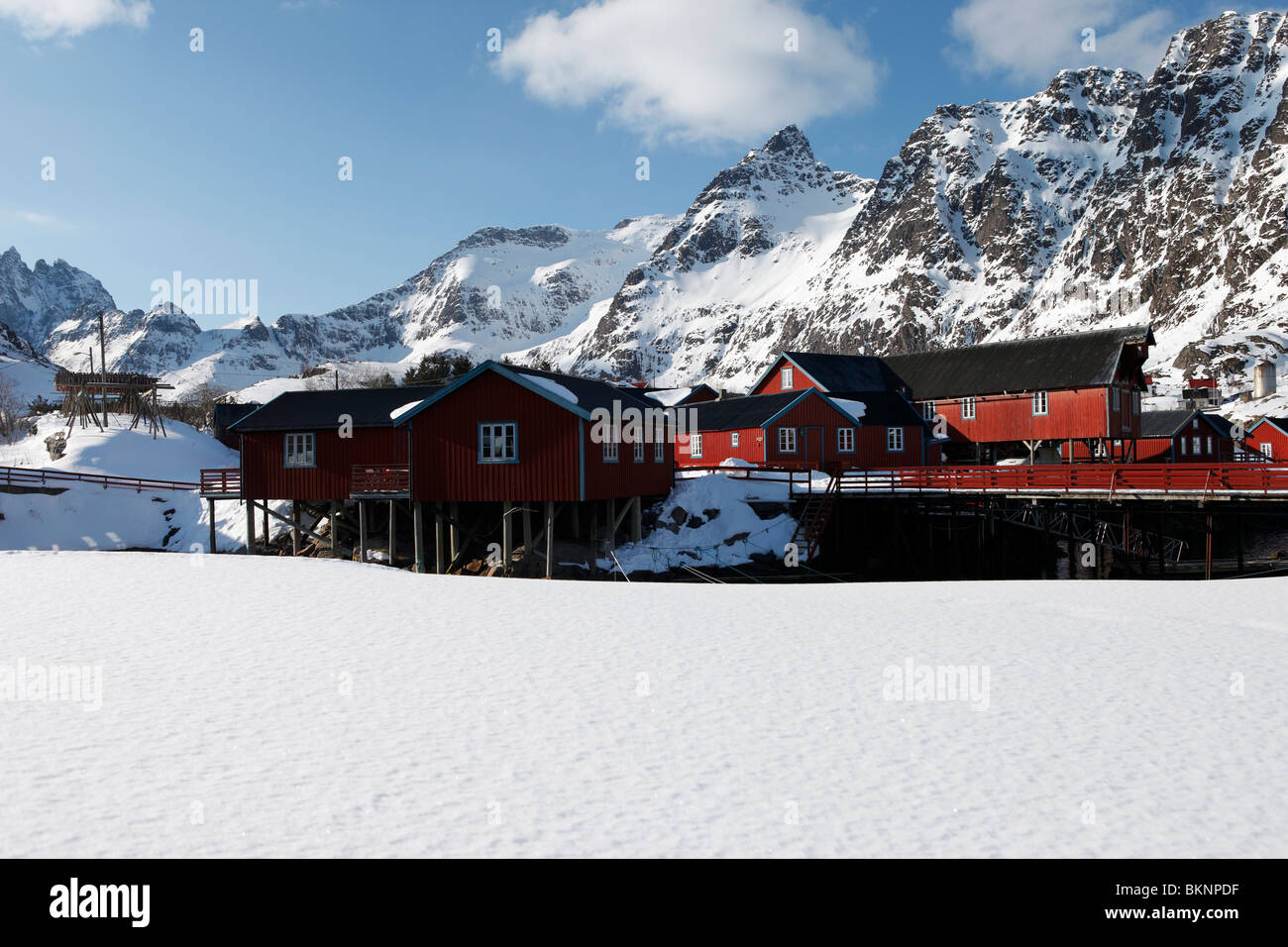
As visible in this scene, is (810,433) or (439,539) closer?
(439,539)

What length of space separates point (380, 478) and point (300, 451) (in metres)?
4.64

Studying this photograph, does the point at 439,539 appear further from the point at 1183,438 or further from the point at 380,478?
the point at 1183,438

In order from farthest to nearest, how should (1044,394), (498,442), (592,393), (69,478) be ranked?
(1044,394)
(69,478)
(592,393)
(498,442)

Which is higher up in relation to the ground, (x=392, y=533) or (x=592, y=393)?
(x=592, y=393)

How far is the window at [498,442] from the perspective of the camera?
2717cm

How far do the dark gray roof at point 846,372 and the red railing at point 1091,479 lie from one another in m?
13.8

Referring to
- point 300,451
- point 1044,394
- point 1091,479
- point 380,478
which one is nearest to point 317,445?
point 300,451

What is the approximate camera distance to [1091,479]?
94.4 ft

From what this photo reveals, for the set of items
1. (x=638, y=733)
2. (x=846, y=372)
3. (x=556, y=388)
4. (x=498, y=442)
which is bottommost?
(x=638, y=733)

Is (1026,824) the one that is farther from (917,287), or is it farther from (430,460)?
(917,287)

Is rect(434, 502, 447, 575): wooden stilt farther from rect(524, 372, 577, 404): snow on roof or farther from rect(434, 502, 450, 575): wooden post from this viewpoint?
rect(524, 372, 577, 404): snow on roof

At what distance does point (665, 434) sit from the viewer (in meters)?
33.3
